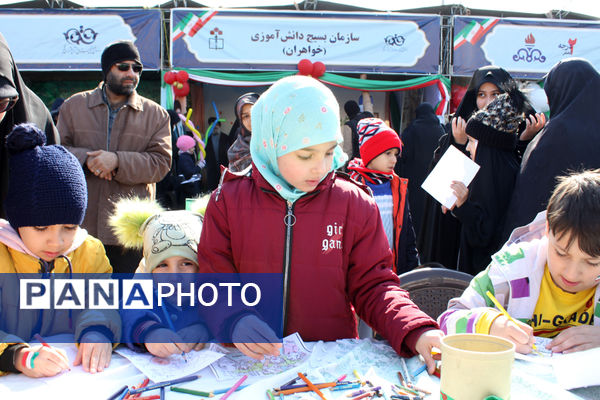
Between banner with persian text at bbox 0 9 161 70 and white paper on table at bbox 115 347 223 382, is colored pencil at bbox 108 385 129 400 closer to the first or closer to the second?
white paper on table at bbox 115 347 223 382

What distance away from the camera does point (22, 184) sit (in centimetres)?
155

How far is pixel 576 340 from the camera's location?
1.29m

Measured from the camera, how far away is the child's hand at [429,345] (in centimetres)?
121

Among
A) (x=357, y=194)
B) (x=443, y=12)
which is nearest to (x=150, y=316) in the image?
(x=357, y=194)

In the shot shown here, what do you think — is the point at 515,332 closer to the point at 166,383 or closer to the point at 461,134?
the point at 166,383

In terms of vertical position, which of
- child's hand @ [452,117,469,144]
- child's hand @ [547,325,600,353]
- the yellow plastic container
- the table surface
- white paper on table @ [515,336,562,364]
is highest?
child's hand @ [452,117,469,144]

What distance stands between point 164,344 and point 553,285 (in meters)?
1.20

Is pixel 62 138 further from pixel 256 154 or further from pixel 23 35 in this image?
pixel 23 35

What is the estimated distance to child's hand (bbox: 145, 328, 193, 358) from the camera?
4.21 feet

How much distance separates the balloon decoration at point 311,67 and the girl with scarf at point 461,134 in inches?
196

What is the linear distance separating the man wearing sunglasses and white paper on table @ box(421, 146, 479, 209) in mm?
1669

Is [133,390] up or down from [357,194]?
down

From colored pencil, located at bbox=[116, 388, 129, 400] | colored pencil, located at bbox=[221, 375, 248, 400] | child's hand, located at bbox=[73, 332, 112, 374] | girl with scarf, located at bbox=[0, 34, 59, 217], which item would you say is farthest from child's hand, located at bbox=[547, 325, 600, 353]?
girl with scarf, located at bbox=[0, 34, 59, 217]

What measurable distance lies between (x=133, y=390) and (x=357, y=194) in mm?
892
